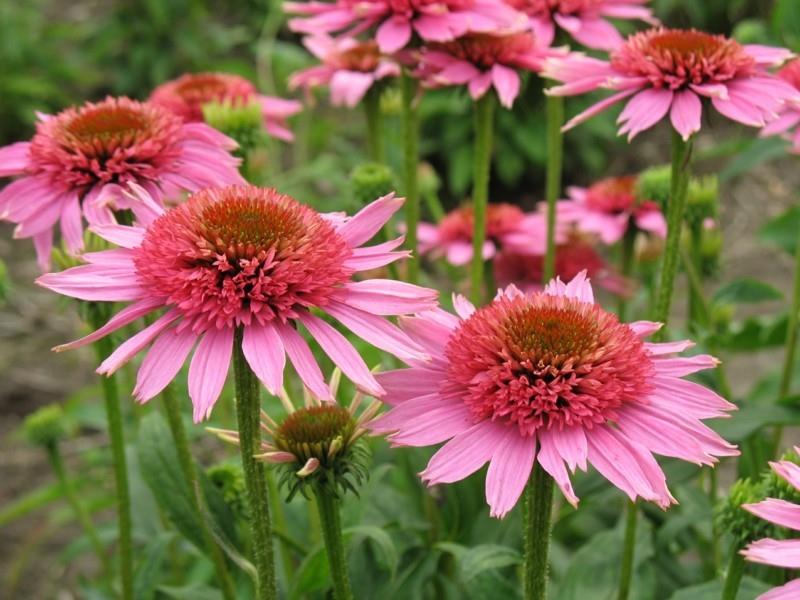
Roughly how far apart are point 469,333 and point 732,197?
3.45 m

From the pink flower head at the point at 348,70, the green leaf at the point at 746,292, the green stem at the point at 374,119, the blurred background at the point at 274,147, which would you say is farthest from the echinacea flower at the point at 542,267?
the blurred background at the point at 274,147

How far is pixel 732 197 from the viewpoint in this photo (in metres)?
4.10

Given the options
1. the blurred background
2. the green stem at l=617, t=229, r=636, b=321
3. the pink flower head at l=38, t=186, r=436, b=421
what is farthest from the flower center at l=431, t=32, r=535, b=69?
the blurred background

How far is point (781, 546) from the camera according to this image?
31.2 inches

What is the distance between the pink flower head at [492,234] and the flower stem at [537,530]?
81 centimetres

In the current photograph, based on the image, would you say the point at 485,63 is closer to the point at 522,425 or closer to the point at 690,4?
the point at 522,425

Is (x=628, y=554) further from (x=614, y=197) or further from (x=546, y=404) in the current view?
(x=614, y=197)

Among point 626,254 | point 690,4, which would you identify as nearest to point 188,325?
point 626,254

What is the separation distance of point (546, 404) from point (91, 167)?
0.61 metres

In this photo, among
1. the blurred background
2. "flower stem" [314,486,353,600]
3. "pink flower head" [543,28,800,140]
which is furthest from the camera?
the blurred background

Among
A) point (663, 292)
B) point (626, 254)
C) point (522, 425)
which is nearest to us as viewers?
point (522, 425)

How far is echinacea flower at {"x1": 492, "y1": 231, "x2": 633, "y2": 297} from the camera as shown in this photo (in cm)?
177

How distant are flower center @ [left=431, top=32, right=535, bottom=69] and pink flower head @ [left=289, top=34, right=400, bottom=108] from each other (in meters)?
0.15

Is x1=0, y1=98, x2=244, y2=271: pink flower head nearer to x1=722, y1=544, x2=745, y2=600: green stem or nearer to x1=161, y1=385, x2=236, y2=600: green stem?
x1=161, y1=385, x2=236, y2=600: green stem
